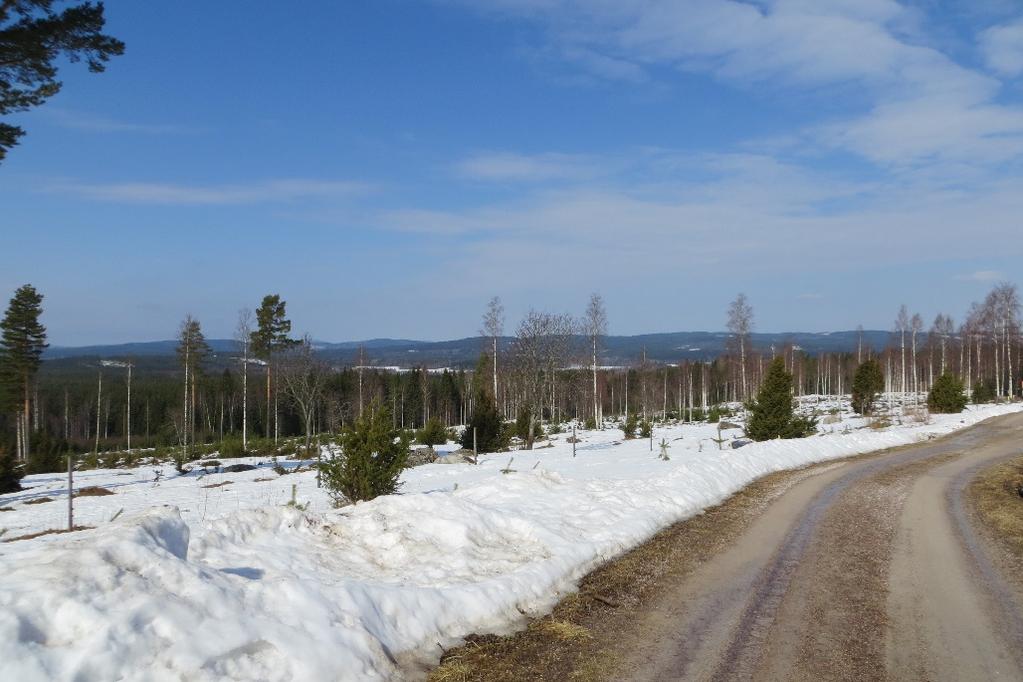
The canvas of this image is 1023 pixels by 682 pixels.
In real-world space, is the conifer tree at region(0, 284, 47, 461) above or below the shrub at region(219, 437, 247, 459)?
above

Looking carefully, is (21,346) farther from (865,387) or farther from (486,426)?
(865,387)

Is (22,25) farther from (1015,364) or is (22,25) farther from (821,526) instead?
(1015,364)

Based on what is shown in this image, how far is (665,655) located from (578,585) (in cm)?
189

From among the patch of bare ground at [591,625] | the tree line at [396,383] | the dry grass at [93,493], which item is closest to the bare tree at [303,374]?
the tree line at [396,383]

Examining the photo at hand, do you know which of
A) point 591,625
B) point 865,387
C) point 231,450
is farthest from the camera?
point 865,387

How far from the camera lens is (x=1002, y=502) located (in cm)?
1198

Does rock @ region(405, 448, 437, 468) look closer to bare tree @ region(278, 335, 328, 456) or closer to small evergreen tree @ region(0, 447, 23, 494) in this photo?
small evergreen tree @ region(0, 447, 23, 494)

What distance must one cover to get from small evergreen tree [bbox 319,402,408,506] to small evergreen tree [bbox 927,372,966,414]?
39182mm

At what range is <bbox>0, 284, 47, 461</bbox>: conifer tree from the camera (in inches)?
1706

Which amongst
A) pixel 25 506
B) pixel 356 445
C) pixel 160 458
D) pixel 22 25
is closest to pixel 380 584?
pixel 356 445

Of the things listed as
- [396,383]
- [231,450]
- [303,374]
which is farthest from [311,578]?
[396,383]

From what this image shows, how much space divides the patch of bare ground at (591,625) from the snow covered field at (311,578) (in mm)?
217

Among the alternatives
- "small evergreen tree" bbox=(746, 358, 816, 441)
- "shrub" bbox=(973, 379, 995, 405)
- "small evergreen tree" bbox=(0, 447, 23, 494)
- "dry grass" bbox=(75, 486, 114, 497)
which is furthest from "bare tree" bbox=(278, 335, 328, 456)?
"shrub" bbox=(973, 379, 995, 405)

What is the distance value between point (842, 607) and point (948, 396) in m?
39.9
